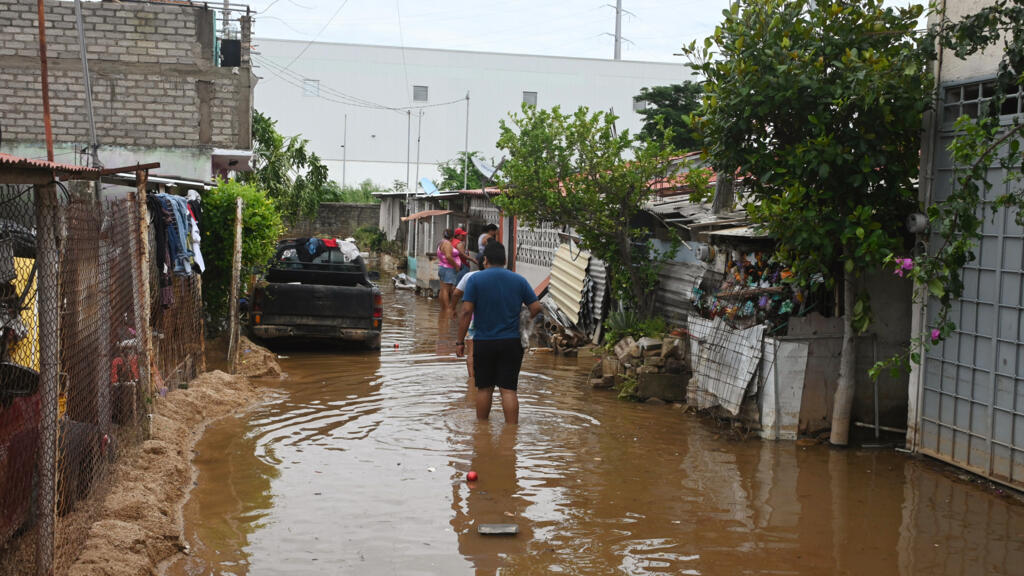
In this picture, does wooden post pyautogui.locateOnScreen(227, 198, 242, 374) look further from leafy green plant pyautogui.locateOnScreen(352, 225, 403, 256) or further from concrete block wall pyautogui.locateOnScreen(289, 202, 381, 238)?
concrete block wall pyautogui.locateOnScreen(289, 202, 381, 238)

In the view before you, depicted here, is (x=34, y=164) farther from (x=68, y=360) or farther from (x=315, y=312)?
(x=315, y=312)

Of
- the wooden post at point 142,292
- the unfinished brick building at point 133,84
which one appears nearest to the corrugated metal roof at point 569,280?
the unfinished brick building at point 133,84

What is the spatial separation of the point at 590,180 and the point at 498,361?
4491mm

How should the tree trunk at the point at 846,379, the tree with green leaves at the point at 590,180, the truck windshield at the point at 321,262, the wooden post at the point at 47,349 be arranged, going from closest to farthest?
the wooden post at the point at 47,349 → the tree trunk at the point at 846,379 → the tree with green leaves at the point at 590,180 → the truck windshield at the point at 321,262

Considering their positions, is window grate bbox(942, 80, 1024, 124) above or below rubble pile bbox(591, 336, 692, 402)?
above

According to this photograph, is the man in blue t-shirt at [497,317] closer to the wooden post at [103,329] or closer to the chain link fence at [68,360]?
the chain link fence at [68,360]

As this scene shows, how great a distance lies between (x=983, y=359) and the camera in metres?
7.94

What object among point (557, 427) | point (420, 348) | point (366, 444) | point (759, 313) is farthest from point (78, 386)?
point (420, 348)

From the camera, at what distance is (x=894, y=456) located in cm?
882

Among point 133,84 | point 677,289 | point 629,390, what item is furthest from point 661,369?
point 133,84

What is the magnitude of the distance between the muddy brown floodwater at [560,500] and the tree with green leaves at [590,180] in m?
3.19

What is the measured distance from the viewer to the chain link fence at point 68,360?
4.59 meters

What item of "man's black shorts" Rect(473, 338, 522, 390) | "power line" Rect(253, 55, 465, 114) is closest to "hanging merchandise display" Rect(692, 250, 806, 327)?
"man's black shorts" Rect(473, 338, 522, 390)

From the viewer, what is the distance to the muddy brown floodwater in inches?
228
